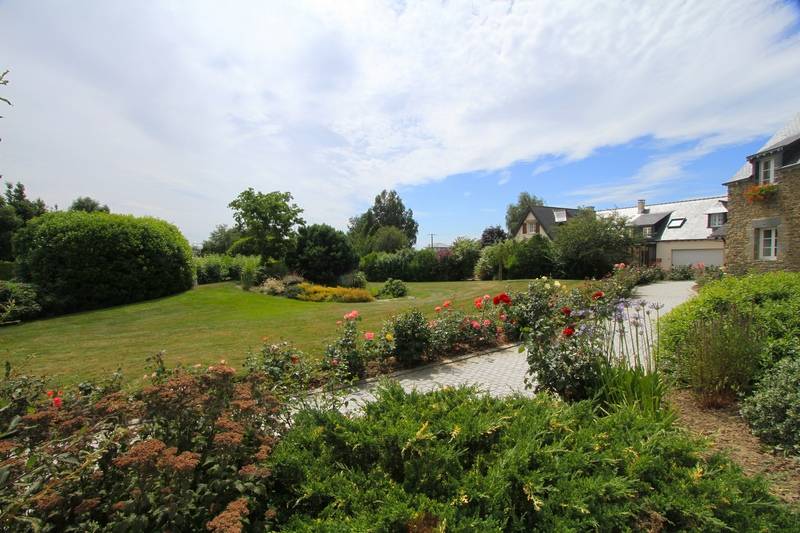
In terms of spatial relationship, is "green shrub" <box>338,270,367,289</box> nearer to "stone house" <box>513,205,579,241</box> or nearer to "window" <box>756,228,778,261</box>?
"window" <box>756,228,778,261</box>

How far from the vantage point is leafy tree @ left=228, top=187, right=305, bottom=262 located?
1655cm

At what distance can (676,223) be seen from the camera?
30.2 metres

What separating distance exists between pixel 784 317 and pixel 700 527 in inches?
169

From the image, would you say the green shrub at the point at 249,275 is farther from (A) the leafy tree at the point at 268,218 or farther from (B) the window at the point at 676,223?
(B) the window at the point at 676,223

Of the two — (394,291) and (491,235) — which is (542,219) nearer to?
(491,235)

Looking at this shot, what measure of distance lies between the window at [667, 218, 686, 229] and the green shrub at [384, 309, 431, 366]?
106ft

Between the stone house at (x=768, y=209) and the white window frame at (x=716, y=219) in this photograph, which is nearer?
the stone house at (x=768, y=209)

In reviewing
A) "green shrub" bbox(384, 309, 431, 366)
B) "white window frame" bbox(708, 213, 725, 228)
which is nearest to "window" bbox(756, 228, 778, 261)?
"white window frame" bbox(708, 213, 725, 228)

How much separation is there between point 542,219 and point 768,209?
19409 mm

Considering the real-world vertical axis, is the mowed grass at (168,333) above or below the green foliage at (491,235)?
below

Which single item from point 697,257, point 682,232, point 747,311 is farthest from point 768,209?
point 747,311

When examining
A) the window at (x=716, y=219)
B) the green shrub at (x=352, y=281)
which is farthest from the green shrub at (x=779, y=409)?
the window at (x=716, y=219)

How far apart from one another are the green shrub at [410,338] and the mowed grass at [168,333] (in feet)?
4.68

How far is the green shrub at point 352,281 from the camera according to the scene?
16.9 m
